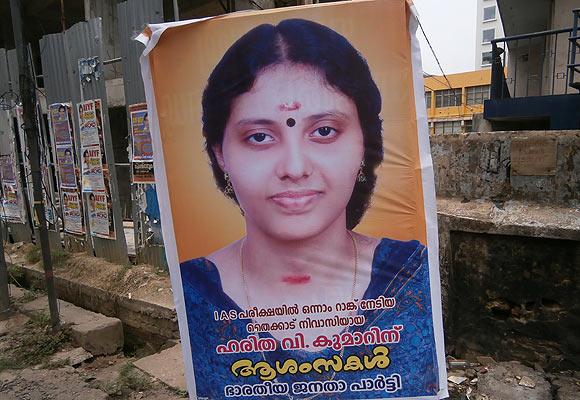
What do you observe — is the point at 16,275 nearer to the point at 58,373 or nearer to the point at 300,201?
the point at 58,373

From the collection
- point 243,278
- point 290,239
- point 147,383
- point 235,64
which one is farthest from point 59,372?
point 235,64

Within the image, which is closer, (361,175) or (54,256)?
(361,175)

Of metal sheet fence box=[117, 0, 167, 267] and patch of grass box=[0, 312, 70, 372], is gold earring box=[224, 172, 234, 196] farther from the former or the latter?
patch of grass box=[0, 312, 70, 372]

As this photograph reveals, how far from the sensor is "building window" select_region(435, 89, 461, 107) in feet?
91.4

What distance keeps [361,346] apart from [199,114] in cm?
117

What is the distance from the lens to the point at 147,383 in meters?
3.11

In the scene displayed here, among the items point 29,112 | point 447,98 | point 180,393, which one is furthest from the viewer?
point 447,98

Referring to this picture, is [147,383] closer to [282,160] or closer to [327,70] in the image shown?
[282,160]

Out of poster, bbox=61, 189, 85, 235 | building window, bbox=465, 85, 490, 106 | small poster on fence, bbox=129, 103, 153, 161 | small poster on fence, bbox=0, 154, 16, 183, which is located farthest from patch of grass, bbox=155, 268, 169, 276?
building window, bbox=465, 85, 490, 106

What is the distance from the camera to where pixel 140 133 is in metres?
4.25

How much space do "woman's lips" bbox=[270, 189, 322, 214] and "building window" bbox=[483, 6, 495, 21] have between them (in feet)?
175

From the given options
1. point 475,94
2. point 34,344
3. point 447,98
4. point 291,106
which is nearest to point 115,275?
point 34,344

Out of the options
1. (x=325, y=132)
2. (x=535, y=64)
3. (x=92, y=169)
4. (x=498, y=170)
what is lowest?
(x=498, y=170)

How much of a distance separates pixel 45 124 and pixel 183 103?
4.90m
